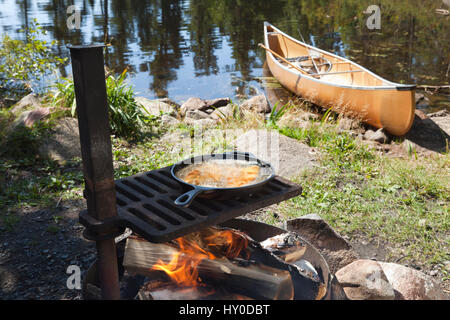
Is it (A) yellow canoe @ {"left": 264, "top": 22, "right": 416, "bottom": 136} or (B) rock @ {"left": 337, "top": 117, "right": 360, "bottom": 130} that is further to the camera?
(B) rock @ {"left": 337, "top": 117, "right": 360, "bottom": 130}

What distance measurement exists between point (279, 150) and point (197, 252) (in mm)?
3127

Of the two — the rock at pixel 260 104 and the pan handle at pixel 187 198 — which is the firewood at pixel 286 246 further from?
the rock at pixel 260 104

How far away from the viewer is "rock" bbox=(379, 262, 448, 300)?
2.91 m

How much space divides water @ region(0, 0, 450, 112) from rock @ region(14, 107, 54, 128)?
273 cm

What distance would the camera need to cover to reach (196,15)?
2125 cm

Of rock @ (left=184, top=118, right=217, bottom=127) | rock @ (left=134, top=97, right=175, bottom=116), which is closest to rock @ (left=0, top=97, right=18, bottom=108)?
rock @ (left=134, top=97, right=175, bottom=116)

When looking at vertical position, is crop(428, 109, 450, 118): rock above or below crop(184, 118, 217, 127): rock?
below

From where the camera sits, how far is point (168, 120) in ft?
23.6

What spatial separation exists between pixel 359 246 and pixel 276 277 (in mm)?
1796

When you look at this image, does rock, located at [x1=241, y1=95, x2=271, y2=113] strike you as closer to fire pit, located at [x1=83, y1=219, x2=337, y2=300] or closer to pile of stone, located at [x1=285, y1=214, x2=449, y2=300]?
pile of stone, located at [x1=285, y1=214, x2=449, y2=300]

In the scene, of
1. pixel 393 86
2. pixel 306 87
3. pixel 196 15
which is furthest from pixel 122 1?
pixel 393 86

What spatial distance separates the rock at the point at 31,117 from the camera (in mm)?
5859

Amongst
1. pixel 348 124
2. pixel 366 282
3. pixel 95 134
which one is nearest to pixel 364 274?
pixel 366 282
